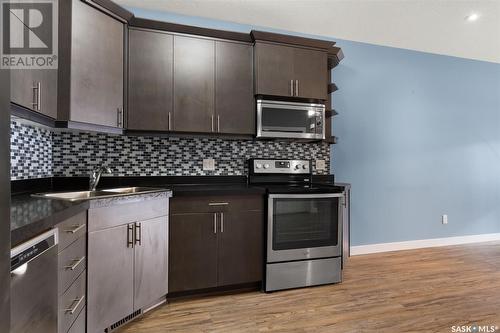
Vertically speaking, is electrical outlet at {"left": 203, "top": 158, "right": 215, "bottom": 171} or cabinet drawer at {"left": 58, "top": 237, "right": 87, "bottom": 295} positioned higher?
electrical outlet at {"left": 203, "top": 158, "right": 215, "bottom": 171}

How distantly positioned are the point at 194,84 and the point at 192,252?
4.66 ft

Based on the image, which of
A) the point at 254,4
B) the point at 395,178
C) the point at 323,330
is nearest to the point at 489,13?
the point at 395,178

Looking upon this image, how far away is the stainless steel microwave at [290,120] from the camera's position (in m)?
2.51

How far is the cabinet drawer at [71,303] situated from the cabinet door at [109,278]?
6cm

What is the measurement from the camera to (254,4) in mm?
2541

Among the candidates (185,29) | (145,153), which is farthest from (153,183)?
(185,29)

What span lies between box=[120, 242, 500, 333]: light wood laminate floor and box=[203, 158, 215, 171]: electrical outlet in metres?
1.17

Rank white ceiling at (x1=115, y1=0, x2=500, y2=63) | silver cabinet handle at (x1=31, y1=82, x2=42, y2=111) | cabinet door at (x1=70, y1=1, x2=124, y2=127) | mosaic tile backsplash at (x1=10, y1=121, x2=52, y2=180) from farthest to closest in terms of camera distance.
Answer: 1. white ceiling at (x1=115, y1=0, x2=500, y2=63)
2. cabinet door at (x1=70, y1=1, x2=124, y2=127)
3. mosaic tile backsplash at (x1=10, y1=121, x2=52, y2=180)
4. silver cabinet handle at (x1=31, y1=82, x2=42, y2=111)

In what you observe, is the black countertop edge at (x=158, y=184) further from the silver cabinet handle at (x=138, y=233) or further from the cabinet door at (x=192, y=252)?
the silver cabinet handle at (x=138, y=233)

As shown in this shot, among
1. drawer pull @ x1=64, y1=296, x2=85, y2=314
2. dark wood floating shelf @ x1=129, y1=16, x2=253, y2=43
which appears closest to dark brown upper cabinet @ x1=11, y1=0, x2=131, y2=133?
dark wood floating shelf @ x1=129, y1=16, x2=253, y2=43

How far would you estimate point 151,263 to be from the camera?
191 centimetres

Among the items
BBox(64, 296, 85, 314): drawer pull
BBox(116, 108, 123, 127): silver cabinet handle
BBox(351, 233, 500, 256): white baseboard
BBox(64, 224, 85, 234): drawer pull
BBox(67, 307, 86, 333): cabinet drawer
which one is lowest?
BBox(351, 233, 500, 256): white baseboard

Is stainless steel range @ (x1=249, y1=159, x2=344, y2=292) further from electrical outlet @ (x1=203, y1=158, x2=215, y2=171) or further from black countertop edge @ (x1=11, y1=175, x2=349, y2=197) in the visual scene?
electrical outlet @ (x1=203, y1=158, x2=215, y2=171)

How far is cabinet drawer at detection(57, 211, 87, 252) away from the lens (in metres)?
1.24
